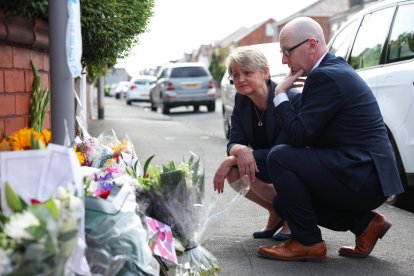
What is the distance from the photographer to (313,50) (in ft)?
13.8

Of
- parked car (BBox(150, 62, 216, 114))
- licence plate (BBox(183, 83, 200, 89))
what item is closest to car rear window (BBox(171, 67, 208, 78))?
parked car (BBox(150, 62, 216, 114))

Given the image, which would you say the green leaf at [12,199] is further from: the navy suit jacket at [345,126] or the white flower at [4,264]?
the navy suit jacket at [345,126]

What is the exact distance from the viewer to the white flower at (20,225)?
2328mm

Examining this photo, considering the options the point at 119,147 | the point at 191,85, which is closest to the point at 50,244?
the point at 119,147

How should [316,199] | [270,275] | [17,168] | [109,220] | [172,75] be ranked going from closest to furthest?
[17,168]
[109,220]
[270,275]
[316,199]
[172,75]

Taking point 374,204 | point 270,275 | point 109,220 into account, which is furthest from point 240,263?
point 109,220

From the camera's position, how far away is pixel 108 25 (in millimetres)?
4211

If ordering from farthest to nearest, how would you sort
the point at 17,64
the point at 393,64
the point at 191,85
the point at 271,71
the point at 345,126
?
the point at 191,85 < the point at 271,71 < the point at 393,64 < the point at 345,126 < the point at 17,64

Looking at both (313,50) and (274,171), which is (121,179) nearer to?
(274,171)

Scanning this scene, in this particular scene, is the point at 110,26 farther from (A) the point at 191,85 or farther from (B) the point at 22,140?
(A) the point at 191,85

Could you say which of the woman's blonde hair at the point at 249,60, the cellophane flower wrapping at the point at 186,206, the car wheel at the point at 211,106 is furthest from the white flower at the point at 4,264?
the car wheel at the point at 211,106

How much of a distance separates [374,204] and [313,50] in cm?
97

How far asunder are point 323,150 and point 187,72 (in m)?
21.2

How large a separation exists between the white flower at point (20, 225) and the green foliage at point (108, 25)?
1.14m
